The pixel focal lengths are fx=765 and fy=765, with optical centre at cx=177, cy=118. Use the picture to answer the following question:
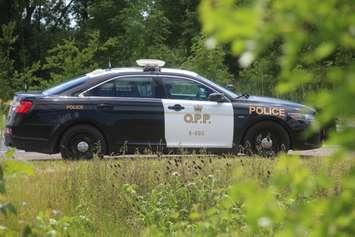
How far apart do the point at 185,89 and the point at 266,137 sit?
156cm

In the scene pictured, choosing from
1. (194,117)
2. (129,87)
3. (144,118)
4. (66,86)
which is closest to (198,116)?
(194,117)

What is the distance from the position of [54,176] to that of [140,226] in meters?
2.61

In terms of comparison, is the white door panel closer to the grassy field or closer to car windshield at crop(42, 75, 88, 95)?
car windshield at crop(42, 75, 88, 95)

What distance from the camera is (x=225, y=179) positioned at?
775 centimetres

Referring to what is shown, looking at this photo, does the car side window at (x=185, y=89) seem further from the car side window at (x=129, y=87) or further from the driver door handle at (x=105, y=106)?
the driver door handle at (x=105, y=106)

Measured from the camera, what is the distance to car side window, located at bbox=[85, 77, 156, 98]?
1256 centimetres

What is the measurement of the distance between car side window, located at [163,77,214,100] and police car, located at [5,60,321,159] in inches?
0.6

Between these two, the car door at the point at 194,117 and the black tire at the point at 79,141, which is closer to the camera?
the black tire at the point at 79,141

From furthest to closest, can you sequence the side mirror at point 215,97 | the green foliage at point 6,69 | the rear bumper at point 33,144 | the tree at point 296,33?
the green foliage at point 6,69, the side mirror at point 215,97, the rear bumper at point 33,144, the tree at point 296,33

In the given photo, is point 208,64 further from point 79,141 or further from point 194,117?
point 79,141

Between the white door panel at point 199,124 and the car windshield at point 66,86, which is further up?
the car windshield at point 66,86

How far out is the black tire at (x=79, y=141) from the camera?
40.1ft

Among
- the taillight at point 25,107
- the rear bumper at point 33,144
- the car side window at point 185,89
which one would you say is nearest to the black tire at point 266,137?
the car side window at point 185,89

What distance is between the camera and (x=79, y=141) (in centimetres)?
1225
